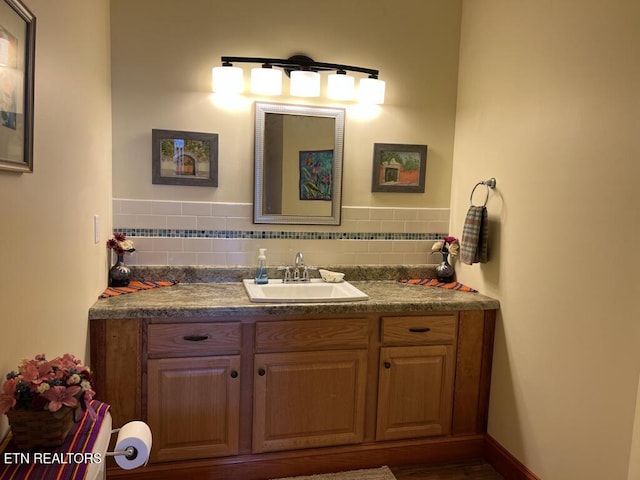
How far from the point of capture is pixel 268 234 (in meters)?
2.48

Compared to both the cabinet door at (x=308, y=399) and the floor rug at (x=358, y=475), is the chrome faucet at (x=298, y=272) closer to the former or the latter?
the cabinet door at (x=308, y=399)

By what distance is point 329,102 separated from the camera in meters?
2.49

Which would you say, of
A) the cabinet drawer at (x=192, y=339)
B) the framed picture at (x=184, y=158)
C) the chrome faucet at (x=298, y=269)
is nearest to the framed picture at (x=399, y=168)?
the chrome faucet at (x=298, y=269)

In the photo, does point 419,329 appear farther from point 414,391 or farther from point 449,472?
point 449,472

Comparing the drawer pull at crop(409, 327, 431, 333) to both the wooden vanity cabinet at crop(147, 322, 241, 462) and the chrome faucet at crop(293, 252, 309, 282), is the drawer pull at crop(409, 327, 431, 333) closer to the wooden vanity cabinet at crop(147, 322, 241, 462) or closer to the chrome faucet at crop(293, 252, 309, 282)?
the chrome faucet at crop(293, 252, 309, 282)

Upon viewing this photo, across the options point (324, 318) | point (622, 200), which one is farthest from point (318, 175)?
point (622, 200)

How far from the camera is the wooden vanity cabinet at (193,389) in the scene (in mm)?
1909

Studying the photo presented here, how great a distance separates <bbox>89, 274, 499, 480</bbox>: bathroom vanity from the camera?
1.90 m

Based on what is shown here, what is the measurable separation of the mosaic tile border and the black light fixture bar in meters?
0.89

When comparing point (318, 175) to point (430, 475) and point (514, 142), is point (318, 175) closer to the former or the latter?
point (514, 142)

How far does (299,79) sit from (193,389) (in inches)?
64.7

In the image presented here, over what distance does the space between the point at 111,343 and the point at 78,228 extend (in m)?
0.53

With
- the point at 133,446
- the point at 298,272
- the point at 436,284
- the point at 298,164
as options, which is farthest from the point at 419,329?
the point at 133,446

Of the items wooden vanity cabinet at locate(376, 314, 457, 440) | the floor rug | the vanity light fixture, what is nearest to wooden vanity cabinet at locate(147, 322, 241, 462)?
the floor rug
